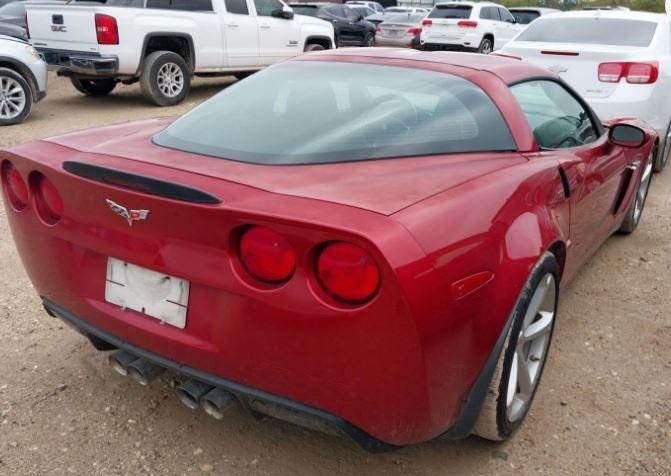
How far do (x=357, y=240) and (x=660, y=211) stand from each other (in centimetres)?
471

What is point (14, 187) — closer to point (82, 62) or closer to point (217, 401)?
point (217, 401)

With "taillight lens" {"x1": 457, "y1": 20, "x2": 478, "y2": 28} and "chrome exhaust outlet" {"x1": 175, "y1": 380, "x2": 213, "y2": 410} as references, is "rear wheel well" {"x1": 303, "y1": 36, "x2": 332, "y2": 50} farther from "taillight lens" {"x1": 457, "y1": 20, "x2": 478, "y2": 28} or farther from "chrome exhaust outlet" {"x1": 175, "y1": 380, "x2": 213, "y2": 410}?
"chrome exhaust outlet" {"x1": 175, "y1": 380, "x2": 213, "y2": 410}

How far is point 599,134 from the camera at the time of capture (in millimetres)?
3510

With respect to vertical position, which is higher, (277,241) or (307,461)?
(277,241)

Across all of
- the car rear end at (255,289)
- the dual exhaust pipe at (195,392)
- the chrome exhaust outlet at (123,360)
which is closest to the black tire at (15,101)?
the car rear end at (255,289)

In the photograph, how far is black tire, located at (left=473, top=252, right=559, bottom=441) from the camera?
2117mm

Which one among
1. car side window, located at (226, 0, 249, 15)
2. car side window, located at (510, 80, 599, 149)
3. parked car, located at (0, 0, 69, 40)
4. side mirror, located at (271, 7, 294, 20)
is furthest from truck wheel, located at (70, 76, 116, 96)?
car side window, located at (510, 80, 599, 149)

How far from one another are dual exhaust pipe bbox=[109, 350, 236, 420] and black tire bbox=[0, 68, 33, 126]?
7037 millimetres

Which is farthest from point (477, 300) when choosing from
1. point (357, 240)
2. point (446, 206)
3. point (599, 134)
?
point (599, 134)

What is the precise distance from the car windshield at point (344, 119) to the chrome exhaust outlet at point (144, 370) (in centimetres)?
80

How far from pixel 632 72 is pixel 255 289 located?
5.23 meters

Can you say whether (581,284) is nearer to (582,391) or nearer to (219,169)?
(582,391)

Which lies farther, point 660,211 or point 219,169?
point 660,211

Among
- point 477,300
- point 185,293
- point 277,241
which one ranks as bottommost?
point 185,293
